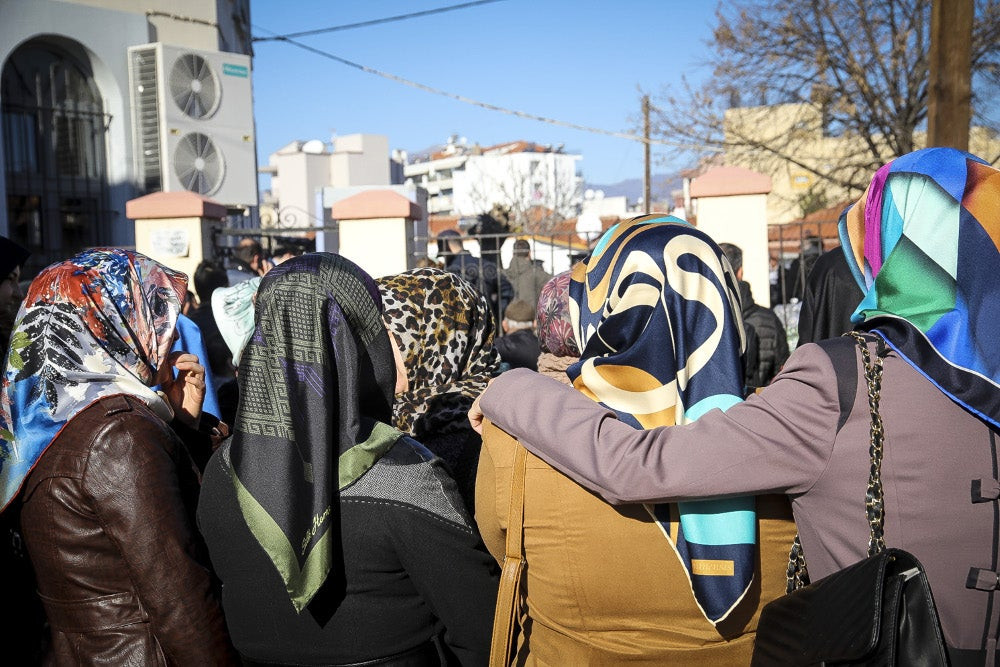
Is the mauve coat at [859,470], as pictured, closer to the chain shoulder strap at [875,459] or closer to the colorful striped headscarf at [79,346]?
the chain shoulder strap at [875,459]

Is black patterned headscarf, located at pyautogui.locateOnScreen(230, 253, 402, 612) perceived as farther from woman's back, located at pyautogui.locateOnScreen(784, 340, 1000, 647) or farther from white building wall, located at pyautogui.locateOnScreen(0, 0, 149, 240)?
white building wall, located at pyautogui.locateOnScreen(0, 0, 149, 240)

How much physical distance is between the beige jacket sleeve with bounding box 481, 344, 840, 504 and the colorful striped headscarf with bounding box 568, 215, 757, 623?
0.34ft

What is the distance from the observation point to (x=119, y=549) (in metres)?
2.15

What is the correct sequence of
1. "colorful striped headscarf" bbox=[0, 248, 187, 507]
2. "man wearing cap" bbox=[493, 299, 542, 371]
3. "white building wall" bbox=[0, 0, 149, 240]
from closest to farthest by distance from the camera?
"colorful striped headscarf" bbox=[0, 248, 187, 507] < "man wearing cap" bbox=[493, 299, 542, 371] < "white building wall" bbox=[0, 0, 149, 240]

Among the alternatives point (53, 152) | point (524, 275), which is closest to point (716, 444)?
point (524, 275)

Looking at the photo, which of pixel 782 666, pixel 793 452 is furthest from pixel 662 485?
pixel 782 666

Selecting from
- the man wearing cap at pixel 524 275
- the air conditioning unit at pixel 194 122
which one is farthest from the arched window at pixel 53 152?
the man wearing cap at pixel 524 275

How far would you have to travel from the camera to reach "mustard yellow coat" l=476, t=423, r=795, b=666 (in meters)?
1.81

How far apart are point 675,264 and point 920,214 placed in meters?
0.48

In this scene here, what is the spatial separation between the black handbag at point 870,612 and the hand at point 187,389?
1.93 meters

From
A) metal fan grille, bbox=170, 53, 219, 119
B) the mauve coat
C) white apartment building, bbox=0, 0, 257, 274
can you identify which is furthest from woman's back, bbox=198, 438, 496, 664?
metal fan grille, bbox=170, 53, 219, 119

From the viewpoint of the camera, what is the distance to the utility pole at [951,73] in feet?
24.7

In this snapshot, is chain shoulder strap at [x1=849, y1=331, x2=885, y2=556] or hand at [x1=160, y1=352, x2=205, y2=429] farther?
hand at [x1=160, y1=352, x2=205, y2=429]

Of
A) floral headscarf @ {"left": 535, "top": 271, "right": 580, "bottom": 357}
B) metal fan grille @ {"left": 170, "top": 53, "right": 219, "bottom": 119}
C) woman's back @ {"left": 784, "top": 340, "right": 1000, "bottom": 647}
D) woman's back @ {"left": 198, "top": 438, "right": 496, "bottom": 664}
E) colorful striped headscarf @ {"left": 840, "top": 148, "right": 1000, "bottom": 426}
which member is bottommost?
woman's back @ {"left": 198, "top": 438, "right": 496, "bottom": 664}
